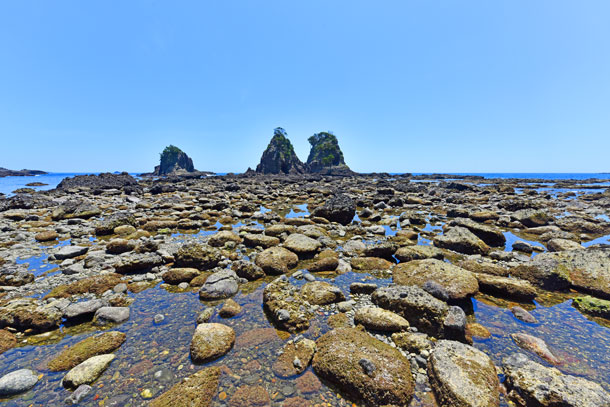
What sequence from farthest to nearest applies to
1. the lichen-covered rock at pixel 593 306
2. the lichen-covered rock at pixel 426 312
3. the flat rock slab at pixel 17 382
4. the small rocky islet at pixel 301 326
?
the lichen-covered rock at pixel 593 306, the lichen-covered rock at pixel 426 312, the small rocky islet at pixel 301 326, the flat rock slab at pixel 17 382

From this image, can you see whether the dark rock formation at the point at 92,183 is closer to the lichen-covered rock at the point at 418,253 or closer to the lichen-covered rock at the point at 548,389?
the lichen-covered rock at the point at 418,253

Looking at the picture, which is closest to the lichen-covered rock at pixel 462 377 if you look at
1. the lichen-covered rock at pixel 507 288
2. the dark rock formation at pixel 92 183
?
the lichen-covered rock at pixel 507 288

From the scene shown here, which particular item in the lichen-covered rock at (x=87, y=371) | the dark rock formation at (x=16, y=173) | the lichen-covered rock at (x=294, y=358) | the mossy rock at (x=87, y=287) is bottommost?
the lichen-covered rock at (x=294, y=358)

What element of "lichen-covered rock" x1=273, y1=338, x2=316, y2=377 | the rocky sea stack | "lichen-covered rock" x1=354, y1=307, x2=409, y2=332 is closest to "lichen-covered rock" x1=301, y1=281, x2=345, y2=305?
"lichen-covered rock" x1=354, y1=307, x2=409, y2=332

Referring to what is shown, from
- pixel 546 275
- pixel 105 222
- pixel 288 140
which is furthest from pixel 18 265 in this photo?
pixel 288 140

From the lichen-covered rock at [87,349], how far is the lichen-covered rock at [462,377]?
5978 millimetres

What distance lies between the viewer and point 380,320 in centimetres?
512

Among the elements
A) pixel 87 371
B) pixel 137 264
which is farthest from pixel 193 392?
pixel 137 264

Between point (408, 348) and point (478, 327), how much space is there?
2.06 meters

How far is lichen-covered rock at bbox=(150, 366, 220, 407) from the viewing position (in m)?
3.35

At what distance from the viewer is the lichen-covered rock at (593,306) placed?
18.7 feet

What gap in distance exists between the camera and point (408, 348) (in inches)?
178

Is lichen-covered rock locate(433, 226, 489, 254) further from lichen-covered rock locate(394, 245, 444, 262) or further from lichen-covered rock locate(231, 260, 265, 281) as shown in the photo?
lichen-covered rock locate(231, 260, 265, 281)

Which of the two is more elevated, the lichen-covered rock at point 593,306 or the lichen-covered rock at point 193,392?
the lichen-covered rock at point 193,392
